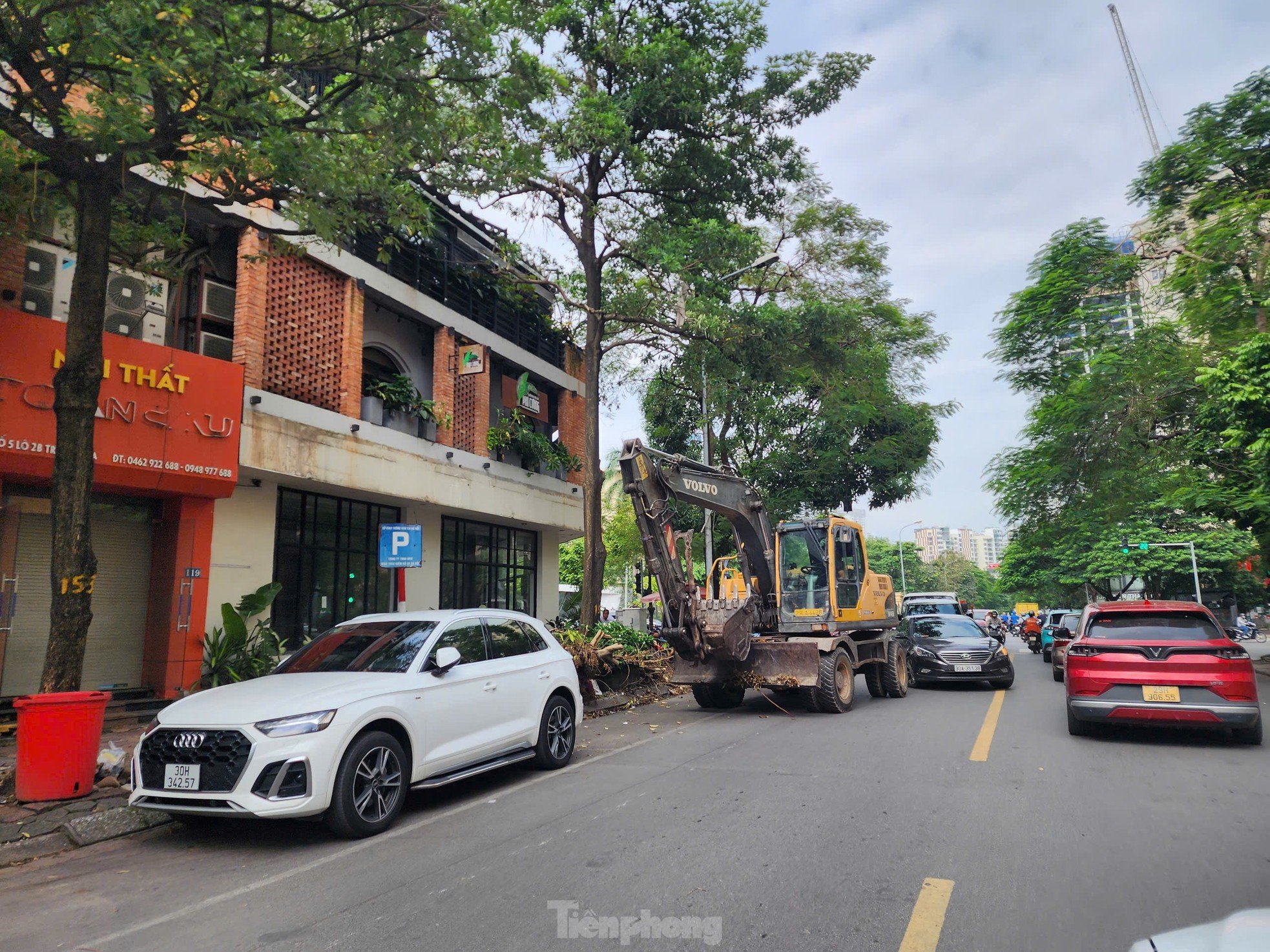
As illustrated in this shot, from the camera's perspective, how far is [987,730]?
10453 mm

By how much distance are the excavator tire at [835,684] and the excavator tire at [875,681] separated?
1.95 m

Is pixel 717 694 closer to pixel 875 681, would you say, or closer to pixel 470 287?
pixel 875 681

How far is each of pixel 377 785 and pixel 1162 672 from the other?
26.9 feet

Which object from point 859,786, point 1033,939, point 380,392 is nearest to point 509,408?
point 380,392

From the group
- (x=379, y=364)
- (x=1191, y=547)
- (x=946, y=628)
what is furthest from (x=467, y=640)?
(x=1191, y=547)

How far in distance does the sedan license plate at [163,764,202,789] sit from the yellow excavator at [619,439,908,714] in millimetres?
6760

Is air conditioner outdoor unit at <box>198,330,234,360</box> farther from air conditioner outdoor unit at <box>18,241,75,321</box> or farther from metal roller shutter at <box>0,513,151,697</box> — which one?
metal roller shutter at <box>0,513,151,697</box>

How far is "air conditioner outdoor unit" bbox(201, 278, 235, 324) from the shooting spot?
12289 millimetres

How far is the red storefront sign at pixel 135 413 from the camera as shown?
30.8ft

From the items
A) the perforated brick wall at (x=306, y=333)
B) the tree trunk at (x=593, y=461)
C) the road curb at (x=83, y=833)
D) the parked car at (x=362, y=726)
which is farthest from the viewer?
the tree trunk at (x=593, y=461)

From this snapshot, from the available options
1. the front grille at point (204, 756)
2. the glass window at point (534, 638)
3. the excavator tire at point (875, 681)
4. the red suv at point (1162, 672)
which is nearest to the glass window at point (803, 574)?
the excavator tire at point (875, 681)

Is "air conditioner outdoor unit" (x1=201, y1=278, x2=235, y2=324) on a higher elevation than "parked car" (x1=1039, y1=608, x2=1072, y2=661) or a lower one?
higher

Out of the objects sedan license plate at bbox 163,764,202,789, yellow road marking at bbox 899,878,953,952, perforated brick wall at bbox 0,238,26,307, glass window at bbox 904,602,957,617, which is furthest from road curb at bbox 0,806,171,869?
glass window at bbox 904,602,957,617

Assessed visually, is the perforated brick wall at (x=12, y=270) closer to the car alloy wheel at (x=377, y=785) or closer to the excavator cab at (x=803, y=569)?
the car alloy wheel at (x=377, y=785)
